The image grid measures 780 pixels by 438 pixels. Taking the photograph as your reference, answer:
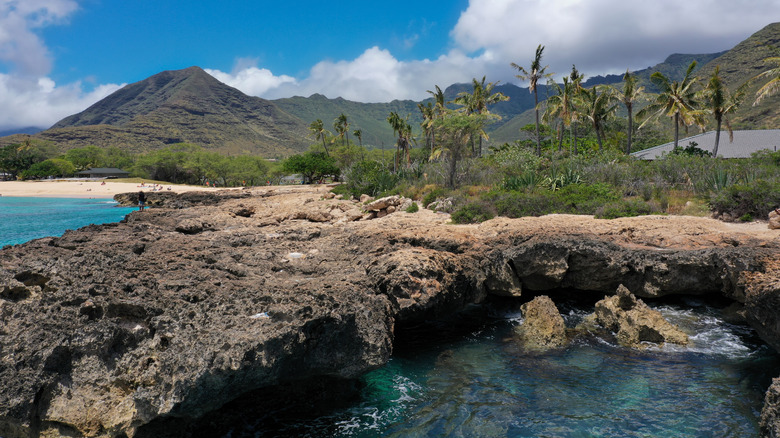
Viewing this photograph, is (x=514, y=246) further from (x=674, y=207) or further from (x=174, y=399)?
(x=674, y=207)

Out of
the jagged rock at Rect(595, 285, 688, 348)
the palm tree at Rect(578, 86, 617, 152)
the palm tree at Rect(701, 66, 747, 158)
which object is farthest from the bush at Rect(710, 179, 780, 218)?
the palm tree at Rect(578, 86, 617, 152)

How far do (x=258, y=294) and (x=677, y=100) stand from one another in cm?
3849

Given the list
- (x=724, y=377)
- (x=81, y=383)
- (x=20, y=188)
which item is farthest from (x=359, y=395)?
(x=20, y=188)

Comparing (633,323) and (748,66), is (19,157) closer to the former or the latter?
(633,323)

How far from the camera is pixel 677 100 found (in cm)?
3309

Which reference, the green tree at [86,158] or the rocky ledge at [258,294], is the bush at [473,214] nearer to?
the rocky ledge at [258,294]

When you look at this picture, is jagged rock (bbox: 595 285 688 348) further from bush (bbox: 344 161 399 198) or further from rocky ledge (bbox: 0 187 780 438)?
bush (bbox: 344 161 399 198)

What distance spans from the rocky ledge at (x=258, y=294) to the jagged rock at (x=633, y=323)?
0.84m

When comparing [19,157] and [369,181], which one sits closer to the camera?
[369,181]

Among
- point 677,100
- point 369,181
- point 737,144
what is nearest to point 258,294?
point 369,181

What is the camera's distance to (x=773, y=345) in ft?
21.9

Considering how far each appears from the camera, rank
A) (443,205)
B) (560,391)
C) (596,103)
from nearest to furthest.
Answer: (560,391) → (443,205) → (596,103)

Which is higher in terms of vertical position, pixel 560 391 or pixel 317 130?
pixel 317 130

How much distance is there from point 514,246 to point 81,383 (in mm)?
8024
